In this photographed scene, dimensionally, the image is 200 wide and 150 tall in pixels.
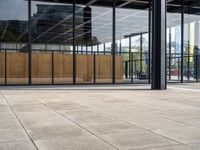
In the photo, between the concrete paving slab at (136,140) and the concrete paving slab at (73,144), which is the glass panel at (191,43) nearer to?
the concrete paving slab at (136,140)

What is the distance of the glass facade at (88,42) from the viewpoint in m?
24.3

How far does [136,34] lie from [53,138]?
75.2 feet

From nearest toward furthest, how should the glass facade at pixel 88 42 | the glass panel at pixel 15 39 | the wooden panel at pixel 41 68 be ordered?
1. the glass panel at pixel 15 39
2. the glass facade at pixel 88 42
3. the wooden panel at pixel 41 68

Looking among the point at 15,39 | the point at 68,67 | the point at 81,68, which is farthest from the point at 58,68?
the point at 15,39

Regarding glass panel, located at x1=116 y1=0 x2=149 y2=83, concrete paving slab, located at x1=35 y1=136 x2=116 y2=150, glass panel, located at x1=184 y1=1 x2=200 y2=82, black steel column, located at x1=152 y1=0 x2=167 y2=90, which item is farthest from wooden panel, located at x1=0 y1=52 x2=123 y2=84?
concrete paving slab, located at x1=35 y1=136 x2=116 y2=150

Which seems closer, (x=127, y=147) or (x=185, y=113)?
(x=127, y=147)

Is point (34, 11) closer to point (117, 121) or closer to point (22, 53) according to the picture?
point (22, 53)

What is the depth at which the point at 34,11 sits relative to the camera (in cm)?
2480

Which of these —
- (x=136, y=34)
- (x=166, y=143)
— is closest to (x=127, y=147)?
(x=166, y=143)

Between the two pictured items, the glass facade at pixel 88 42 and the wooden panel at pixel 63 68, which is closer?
the glass facade at pixel 88 42

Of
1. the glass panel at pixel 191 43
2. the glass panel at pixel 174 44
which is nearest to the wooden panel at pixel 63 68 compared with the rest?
the glass panel at pixel 174 44

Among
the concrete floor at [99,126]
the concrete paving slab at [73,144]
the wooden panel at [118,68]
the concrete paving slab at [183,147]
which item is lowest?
the concrete paving slab at [183,147]

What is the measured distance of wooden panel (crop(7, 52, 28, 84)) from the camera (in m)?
24.2

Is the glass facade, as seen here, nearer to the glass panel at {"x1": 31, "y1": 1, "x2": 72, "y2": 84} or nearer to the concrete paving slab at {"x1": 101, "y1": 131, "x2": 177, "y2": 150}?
the glass panel at {"x1": 31, "y1": 1, "x2": 72, "y2": 84}
